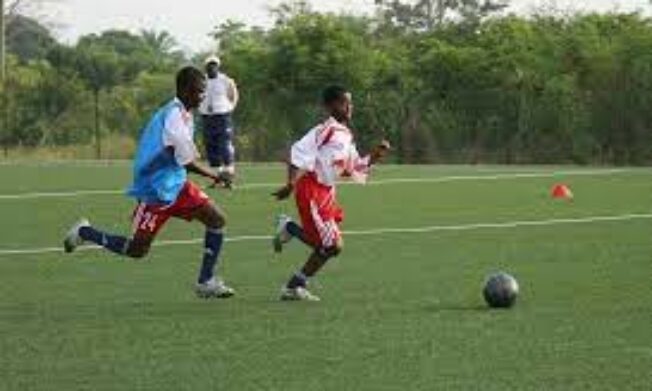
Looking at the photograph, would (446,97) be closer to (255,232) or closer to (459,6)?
(255,232)

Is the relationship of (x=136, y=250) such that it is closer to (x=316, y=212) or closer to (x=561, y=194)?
(x=316, y=212)

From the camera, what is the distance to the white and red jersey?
455 inches

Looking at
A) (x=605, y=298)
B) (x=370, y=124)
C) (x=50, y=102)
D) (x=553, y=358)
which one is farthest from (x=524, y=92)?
(x=553, y=358)

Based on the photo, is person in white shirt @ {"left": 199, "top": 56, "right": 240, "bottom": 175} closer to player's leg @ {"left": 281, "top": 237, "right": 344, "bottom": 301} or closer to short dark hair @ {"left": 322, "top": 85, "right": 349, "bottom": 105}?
short dark hair @ {"left": 322, "top": 85, "right": 349, "bottom": 105}

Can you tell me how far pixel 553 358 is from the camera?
8.33 m

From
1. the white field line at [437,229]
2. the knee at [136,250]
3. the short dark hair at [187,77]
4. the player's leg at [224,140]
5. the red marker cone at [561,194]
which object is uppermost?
the short dark hair at [187,77]

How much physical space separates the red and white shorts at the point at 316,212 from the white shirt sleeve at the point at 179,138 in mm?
882

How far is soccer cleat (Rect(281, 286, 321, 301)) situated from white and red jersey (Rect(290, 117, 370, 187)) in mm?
884

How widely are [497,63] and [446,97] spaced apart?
1.58 m

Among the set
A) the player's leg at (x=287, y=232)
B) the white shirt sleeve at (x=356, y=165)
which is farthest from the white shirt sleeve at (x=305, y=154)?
the player's leg at (x=287, y=232)

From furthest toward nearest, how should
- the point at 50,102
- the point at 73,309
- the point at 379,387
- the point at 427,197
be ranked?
the point at 50,102, the point at 427,197, the point at 73,309, the point at 379,387

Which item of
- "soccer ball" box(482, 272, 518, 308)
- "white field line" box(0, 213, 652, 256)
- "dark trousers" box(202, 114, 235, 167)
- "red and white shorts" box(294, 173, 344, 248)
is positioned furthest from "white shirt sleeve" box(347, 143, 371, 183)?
"dark trousers" box(202, 114, 235, 167)

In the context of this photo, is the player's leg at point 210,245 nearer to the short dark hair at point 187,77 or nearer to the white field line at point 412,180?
the short dark hair at point 187,77

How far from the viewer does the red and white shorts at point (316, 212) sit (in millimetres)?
11562
